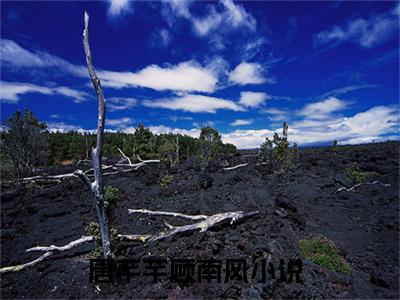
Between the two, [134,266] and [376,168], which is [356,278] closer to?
[134,266]

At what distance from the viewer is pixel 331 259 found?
8656mm

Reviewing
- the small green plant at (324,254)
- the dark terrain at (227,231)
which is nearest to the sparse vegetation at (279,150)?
the dark terrain at (227,231)

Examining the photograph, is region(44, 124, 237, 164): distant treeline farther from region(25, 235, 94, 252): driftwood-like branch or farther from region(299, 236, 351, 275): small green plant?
region(299, 236, 351, 275): small green plant

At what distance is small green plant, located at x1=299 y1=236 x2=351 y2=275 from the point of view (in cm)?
840

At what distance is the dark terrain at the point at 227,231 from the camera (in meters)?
7.24

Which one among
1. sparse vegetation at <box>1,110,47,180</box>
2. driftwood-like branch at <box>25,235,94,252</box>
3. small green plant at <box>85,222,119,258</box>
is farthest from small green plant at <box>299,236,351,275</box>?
sparse vegetation at <box>1,110,47,180</box>

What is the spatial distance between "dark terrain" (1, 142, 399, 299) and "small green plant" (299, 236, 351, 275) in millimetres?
267

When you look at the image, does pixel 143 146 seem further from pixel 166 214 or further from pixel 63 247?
pixel 63 247

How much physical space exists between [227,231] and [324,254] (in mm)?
3046

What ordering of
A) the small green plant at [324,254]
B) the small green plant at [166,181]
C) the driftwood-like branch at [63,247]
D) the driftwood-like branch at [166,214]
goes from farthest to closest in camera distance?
the small green plant at [166,181]
the driftwood-like branch at [166,214]
the driftwood-like branch at [63,247]
the small green plant at [324,254]

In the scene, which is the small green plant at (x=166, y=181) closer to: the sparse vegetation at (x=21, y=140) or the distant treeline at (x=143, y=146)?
the distant treeline at (x=143, y=146)

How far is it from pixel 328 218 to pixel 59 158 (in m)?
57.1

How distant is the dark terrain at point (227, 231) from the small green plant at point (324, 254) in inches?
10.5

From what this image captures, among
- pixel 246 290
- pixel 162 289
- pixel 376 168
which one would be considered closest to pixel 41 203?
pixel 162 289
